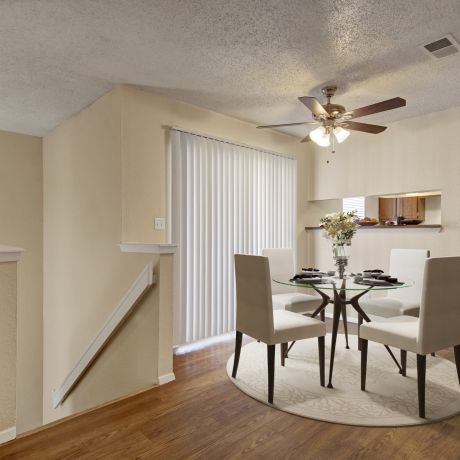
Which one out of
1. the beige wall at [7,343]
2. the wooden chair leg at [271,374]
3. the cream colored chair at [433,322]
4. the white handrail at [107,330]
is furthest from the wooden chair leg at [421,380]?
the beige wall at [7,343]

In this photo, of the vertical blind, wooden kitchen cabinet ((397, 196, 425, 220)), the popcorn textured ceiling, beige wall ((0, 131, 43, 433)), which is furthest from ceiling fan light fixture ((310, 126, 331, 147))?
beige wall ((0, 131, 43, 433))

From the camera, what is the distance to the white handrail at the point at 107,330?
2.82m

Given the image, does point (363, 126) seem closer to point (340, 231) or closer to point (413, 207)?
point (340, 231)

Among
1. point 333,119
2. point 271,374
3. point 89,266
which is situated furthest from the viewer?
point 89,266

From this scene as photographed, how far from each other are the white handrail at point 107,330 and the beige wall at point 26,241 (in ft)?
2.99

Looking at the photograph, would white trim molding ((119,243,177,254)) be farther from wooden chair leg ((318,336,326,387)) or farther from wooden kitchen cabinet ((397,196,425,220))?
wooden kitchen cabinet ((397,196,425,220))

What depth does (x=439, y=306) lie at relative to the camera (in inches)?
87.5

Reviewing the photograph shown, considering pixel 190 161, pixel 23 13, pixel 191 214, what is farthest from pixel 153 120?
pixel 23 13

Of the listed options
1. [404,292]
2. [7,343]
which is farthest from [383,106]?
[7,343]

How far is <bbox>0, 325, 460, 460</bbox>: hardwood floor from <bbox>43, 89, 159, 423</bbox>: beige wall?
0.57 m

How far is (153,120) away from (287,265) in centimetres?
204

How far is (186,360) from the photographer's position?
327cm

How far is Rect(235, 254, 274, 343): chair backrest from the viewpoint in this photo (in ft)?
8.00

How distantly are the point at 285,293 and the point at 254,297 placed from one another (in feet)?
4.29
